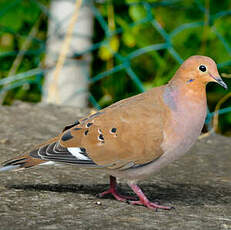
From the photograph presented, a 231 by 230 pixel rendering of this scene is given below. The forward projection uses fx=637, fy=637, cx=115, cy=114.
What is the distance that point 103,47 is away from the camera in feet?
13.1

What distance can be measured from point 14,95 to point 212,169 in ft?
5.67

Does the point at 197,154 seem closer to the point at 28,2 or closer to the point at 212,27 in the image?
the point at 212,27

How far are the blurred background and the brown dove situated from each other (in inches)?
58.9

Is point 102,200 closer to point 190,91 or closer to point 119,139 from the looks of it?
point 119,139

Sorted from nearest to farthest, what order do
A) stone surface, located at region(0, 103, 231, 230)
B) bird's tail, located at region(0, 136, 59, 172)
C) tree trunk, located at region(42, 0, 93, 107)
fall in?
stone surface, located at region(0, 103, 231, 230) < bird's tail, located at region(0, 136, 59, 172) < tree trunk, located at region(42, 0, 93, 107)

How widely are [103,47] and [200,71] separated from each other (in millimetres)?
1856

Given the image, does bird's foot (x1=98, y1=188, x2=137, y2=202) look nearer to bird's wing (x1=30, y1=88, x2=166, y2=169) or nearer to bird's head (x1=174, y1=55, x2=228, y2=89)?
bird's wing (x1=30, y1=88, x2=166, y2=169)

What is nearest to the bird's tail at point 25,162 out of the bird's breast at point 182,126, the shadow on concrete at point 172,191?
the shadow on concrete at point 172,191

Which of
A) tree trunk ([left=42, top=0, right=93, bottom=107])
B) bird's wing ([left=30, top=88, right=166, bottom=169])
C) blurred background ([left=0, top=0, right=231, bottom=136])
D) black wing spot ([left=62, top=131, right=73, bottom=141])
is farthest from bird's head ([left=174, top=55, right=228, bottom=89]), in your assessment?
tree trunk ([left=42, top=0, right=93, bottom=107])

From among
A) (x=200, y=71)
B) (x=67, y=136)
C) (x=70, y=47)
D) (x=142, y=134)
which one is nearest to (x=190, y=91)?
(x=200, y=71)

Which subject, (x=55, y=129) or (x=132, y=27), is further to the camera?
(x=132, y=27)

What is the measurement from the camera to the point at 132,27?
3.96 m

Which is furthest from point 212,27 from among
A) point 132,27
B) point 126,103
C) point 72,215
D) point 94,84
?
point 72,215

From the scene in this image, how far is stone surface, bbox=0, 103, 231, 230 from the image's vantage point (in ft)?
6.61
